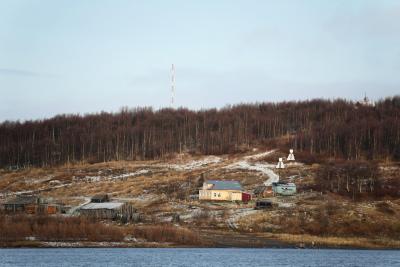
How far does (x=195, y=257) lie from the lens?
69.2m

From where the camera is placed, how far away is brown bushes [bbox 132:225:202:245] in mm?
80375

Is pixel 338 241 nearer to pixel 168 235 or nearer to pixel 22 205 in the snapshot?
pixel 168 235

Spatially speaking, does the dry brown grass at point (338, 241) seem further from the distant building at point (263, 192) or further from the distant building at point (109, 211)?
the distant building at point (263, 192)

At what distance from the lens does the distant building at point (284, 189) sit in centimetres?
11338

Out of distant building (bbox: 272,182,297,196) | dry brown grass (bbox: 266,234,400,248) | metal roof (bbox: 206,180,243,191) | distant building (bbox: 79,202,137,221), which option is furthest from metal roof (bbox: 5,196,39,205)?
dry brown grass (bbox: 266,234,400,248)

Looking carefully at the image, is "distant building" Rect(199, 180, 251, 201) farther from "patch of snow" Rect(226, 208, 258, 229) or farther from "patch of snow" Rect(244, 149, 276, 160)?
"patch of snow" Rect(244, 149, 276, 160)

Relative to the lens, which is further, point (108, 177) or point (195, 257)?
point (108, 177)

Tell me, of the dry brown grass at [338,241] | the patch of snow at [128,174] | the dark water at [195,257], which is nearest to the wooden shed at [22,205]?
the dark water at [195,257]

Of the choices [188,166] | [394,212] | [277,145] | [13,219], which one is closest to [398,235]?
[394,212]

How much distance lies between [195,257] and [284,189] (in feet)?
154

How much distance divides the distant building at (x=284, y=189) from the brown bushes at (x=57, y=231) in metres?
38.9

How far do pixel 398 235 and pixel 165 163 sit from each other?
79.7 meters

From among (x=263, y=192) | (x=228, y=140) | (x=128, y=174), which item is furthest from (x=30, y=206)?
(x=228, y=140)

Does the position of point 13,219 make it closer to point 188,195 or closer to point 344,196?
point 188,195
